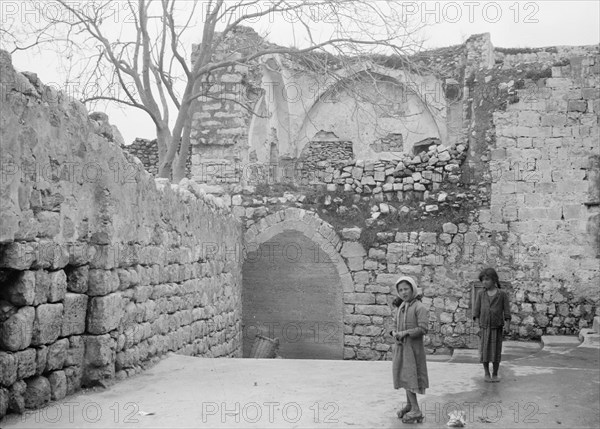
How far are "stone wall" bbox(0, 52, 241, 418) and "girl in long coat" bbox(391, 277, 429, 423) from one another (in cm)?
234

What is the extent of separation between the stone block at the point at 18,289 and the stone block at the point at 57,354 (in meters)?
0.51

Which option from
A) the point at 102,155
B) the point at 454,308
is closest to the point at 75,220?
the point at 102,155

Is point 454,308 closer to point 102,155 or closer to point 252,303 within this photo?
point 252,303

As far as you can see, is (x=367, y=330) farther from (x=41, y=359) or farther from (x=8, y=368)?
(x=8, y=368)

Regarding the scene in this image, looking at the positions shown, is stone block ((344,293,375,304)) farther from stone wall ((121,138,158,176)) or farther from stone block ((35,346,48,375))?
stone wall ((121,138,158,176))

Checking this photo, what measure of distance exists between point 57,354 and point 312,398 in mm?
2074

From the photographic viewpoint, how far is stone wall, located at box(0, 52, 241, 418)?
428 centimetres

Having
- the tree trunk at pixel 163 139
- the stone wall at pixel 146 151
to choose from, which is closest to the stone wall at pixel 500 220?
the tree trunk at pixel 163 139

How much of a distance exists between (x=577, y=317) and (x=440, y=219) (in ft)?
8.91

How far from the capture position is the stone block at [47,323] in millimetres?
4465

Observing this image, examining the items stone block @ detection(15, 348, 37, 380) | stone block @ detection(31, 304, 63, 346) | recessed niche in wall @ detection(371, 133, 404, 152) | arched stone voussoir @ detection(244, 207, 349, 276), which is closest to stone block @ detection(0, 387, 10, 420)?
stone block @ detection(15, 348, 37, 380)

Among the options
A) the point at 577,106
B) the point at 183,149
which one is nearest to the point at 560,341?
the point at 577,106

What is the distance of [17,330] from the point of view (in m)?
4.23

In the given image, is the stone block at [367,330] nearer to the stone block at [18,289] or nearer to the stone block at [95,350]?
the stone block at [95,350]
